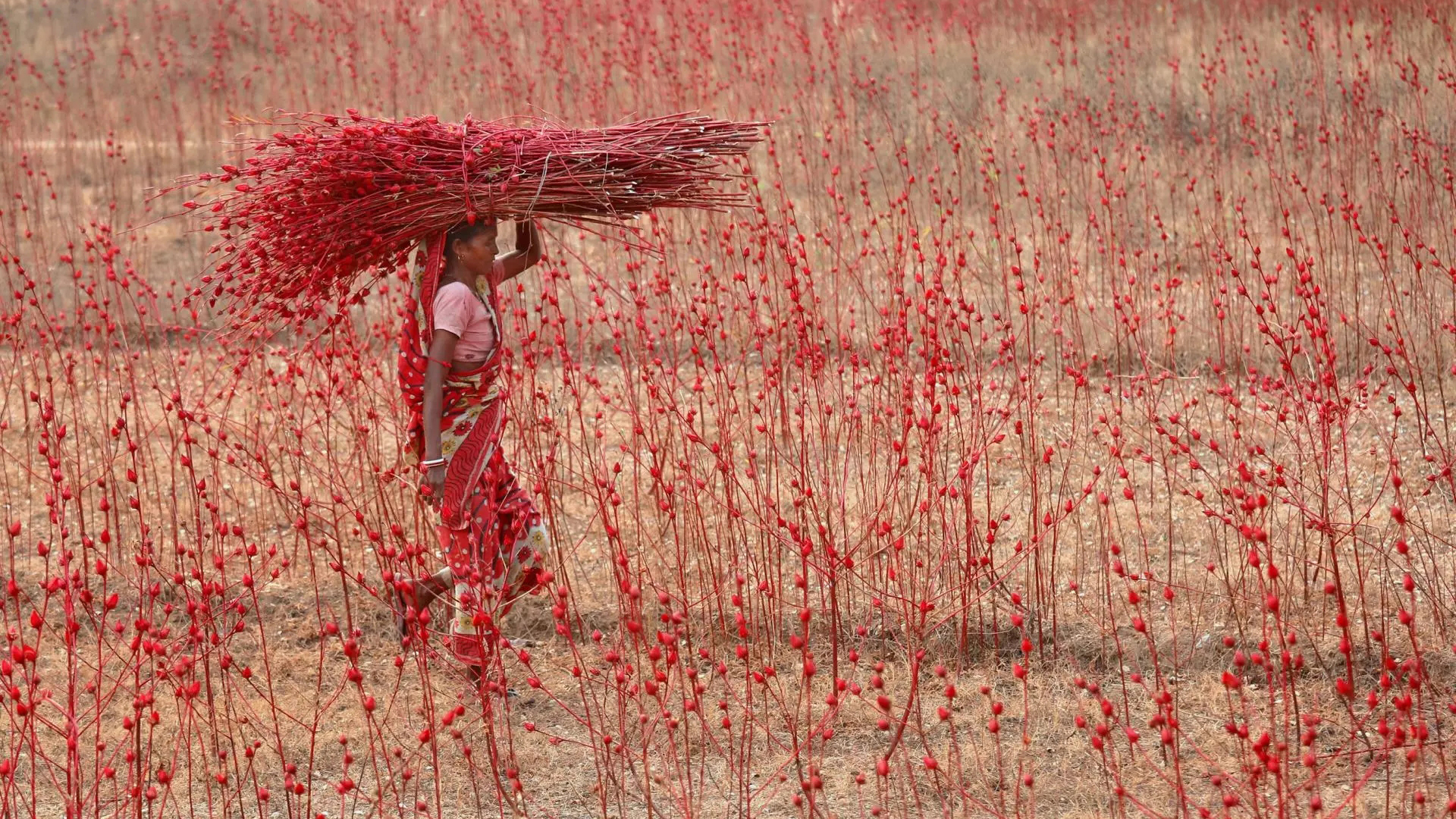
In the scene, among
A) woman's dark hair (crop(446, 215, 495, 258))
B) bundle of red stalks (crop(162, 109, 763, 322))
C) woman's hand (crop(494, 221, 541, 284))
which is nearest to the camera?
bundle of red stalks (crop(162, 109, 763, 322))

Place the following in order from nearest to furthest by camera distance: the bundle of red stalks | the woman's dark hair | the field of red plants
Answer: the field of red plants < the bundle of red stalks < the woman's dark hair

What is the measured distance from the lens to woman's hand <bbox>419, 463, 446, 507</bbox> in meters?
3.58

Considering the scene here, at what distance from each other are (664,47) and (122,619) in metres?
7.50

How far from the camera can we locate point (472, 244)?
354 cm

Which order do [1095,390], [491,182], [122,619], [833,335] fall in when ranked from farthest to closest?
[833,335] → [1095,390] → [122,619] → [491,182]

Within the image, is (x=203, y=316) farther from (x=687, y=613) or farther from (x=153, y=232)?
(x=687, y=613)

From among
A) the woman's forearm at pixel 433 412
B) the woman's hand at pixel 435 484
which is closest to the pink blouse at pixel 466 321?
the woman's forearm at pixel 433 412

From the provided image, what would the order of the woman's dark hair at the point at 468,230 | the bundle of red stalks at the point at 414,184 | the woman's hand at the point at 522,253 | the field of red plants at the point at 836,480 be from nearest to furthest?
the field of red plants at the point at 836,480 → the bundle of red stalks at the point at 414,184 → the woman's dark hair at the point at 468,230 → the woman's hand at the point at 522,253

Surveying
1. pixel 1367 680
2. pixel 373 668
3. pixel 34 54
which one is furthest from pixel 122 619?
pixel 34 54

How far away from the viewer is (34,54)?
502 inches

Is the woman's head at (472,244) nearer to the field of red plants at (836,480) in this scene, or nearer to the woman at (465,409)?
the woman at (465,409)

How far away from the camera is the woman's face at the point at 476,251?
3.54 metres

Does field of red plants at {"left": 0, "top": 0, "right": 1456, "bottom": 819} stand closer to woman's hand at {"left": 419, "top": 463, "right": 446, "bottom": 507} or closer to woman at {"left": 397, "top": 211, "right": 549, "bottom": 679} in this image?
woman at {"left": 397, "top": 211, "right": 549, "bottom": 679}

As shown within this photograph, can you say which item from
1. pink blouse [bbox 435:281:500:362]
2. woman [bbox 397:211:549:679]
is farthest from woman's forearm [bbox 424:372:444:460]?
pink blouse [bbox 435:281:500:362]
